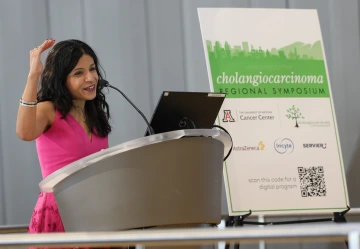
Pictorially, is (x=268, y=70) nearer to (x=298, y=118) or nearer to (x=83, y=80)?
(x=298, y=118)

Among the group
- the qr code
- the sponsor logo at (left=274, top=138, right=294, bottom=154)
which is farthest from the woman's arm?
the qr code

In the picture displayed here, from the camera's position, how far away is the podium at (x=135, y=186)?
1.47m

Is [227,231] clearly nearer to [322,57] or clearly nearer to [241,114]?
[241,114]

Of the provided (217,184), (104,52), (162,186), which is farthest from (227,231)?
(104,52)

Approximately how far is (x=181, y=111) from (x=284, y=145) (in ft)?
4.22

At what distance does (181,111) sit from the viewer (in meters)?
1.85

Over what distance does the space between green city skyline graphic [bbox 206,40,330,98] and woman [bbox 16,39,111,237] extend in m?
0.92

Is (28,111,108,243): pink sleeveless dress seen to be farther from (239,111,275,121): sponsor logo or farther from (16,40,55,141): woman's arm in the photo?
(239,111,275,121): sponsor logo

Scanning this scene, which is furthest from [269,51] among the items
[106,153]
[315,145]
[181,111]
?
[106,153]

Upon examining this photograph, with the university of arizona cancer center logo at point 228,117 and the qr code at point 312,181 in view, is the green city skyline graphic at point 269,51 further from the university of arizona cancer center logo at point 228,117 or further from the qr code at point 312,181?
the qr code at point 312,181

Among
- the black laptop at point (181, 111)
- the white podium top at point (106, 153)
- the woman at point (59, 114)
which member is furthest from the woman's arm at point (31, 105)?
the white podium top at point (106, 153)

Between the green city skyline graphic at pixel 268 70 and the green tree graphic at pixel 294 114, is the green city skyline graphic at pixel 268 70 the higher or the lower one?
the higher one

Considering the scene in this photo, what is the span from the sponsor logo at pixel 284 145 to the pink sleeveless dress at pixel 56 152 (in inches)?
45.8

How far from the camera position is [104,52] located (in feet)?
11.6
